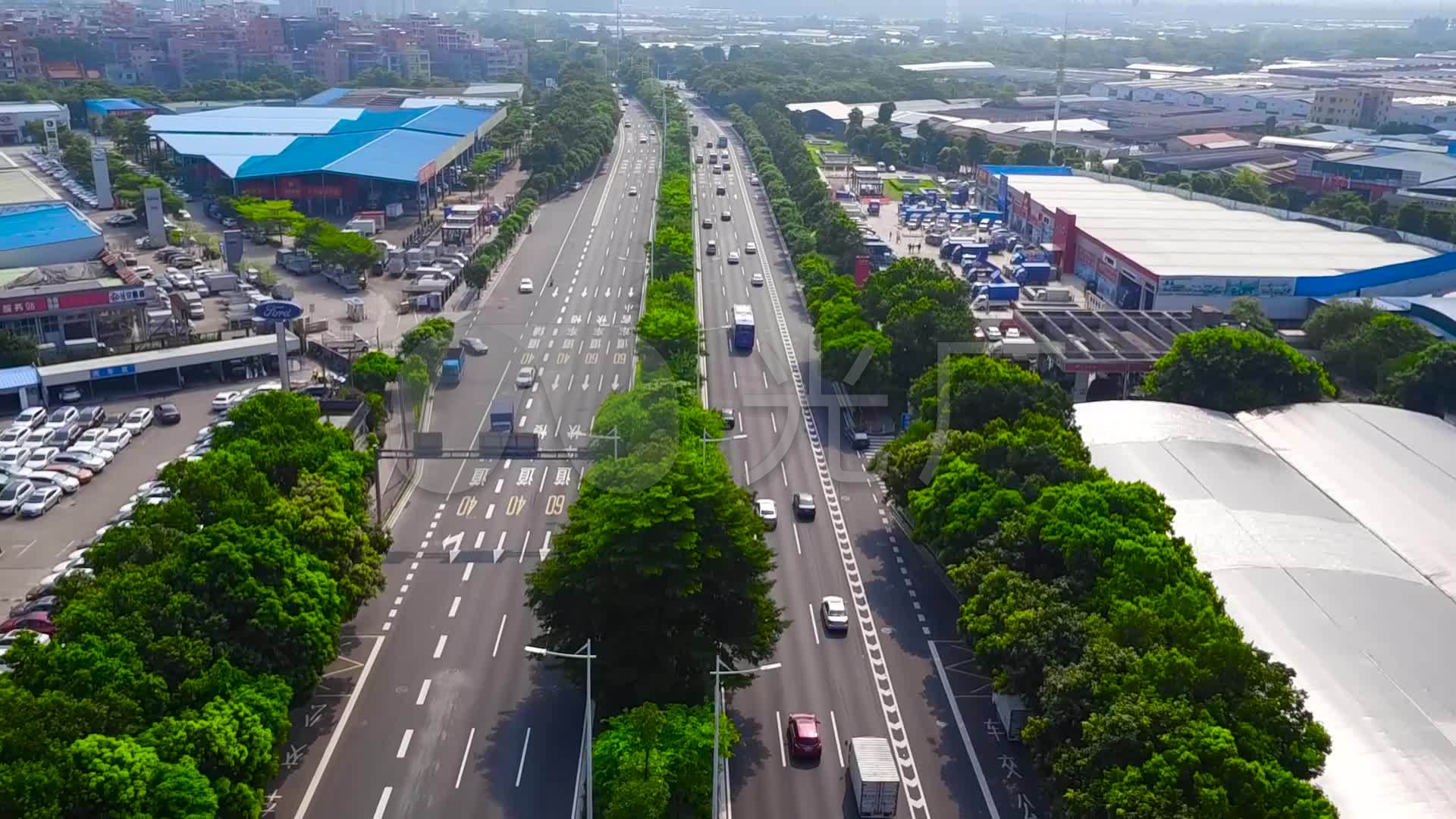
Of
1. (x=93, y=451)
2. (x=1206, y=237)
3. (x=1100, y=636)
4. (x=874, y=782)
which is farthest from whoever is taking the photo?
(x=1206, y=237)

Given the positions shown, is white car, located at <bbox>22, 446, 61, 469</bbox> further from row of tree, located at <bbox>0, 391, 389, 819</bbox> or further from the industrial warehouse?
the industrial warehouse

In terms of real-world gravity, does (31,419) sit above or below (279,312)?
below

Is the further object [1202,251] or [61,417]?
[1202,251]

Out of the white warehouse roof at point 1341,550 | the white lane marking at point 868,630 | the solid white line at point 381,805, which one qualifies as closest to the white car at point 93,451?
the solid white line at point 381,805

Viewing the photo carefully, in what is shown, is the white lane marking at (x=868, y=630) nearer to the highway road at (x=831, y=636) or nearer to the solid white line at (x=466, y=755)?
the highway road at (x=831, y=636)

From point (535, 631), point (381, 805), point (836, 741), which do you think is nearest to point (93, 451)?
point (535, 631)

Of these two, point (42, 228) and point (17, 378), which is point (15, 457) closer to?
point (17, 378)

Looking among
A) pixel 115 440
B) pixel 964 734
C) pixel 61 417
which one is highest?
pixel 61 417

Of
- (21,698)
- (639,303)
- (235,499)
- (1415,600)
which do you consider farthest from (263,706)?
(639,303)
